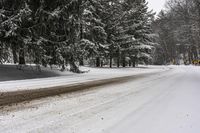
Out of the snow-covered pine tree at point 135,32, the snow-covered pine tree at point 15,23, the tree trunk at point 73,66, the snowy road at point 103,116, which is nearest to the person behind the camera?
the snowy road at point 103,116

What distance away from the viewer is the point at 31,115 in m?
6.61

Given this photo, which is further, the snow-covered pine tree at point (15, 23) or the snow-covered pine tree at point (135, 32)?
the snow-covered pine tree at point (135, 32)

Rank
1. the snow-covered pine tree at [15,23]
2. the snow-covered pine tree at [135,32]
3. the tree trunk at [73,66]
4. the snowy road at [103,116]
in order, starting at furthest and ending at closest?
the snow-covered pine tree at [135,32]
the tree trunk at [73,66]
the snow-covered pine tree at [15,23]
the snowy road at [103,116]

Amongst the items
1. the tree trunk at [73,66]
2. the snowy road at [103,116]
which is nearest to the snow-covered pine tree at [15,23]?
the tree trunk at [73,66]

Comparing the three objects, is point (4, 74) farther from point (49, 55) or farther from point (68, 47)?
point (68, 47)

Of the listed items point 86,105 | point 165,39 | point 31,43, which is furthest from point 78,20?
point 165,39

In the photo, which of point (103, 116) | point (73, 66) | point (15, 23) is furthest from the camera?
point (73, 66)

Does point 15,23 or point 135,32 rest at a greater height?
point 135,32

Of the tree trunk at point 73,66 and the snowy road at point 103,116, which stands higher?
the tree trunk at point 73,66

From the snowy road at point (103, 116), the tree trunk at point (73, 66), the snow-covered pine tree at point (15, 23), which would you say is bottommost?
the snowy road at point (103, 116)

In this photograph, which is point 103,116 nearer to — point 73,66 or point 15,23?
point 15,23

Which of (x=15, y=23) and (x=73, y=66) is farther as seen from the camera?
(x=73, y=66)

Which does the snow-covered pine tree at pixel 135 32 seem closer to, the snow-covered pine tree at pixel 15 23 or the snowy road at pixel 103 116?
the snow-covered pine tree at pixel 15 23

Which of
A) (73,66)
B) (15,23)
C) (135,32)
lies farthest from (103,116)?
(135,32)
